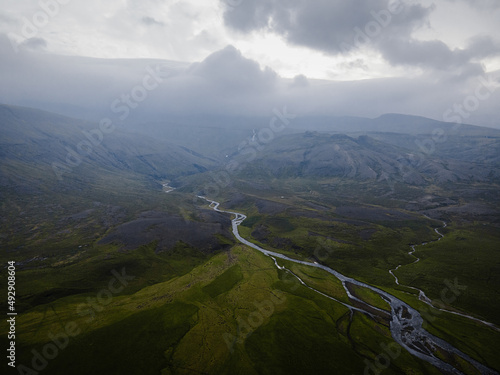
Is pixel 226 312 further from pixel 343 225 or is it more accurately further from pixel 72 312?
pixel 343 225

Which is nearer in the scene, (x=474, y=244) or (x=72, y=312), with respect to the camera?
(x=72, y=312)

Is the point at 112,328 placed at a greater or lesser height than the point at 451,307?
greater

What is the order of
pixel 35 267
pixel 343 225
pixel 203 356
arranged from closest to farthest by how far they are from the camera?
pixel 203 356
pixel 35 267
pixel 343 225

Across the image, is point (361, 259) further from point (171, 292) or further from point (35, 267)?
point (35, 267)

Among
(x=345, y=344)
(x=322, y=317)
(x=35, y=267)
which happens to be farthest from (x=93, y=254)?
(x=345, y=344)

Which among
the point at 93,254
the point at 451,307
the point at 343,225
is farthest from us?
the point at 343,225

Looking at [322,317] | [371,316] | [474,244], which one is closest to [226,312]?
[322,317]

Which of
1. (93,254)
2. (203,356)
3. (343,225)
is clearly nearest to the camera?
(203,356)

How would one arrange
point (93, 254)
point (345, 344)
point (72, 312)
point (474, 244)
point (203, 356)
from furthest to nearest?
point (474, 244) < point (93, 254) < point (72, 312) < point (345, 344) < point (203, 356)

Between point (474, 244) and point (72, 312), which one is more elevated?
point (72, 312)
